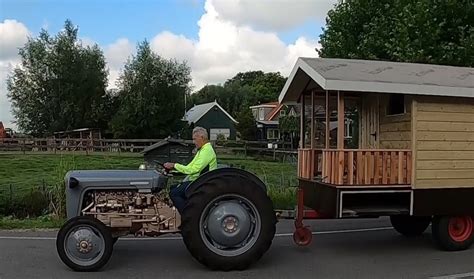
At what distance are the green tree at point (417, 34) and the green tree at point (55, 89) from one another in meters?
38.7

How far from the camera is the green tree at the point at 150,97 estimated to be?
52.0 m

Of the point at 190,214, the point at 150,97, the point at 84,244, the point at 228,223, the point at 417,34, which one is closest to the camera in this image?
the point at 84,244

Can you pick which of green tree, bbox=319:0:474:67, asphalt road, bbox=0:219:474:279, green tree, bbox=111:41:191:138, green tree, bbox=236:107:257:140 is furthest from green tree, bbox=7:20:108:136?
asphalt road, bbox=0:219:474:279

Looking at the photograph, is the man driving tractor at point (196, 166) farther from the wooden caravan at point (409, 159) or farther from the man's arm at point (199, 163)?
the wooden caravan at point (409, 159)

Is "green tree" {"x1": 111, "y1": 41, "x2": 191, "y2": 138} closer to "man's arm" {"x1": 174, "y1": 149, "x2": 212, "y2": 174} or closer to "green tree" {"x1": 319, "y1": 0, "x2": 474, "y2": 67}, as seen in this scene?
"green tree" {"x1": 319, "y1": 0, "x2": 474, "y2": 67}

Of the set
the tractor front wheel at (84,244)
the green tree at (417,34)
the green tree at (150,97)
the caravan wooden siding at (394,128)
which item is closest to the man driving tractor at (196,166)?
the tractor front wheel at (84,244)

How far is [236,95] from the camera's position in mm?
88688

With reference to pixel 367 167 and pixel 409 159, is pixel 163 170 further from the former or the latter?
pixel 409 159

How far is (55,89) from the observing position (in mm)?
55938

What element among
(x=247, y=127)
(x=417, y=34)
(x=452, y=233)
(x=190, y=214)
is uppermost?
(x=417, y=34)

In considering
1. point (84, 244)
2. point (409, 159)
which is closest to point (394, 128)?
point (409, 159)

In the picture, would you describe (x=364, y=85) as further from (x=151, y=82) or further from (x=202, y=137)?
(x=151, y=82)

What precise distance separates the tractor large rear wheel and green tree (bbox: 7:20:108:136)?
49.6m

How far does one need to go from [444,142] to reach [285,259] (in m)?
2.93
